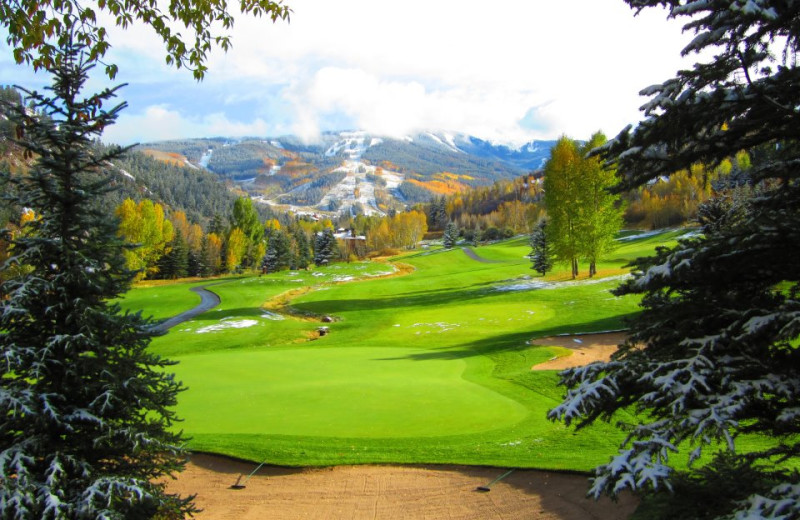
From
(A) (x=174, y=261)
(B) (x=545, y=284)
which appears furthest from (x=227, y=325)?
(A) (x=174, y=261)

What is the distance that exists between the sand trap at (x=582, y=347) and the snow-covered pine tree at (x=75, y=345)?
597 inches

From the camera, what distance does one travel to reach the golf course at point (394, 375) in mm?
10148

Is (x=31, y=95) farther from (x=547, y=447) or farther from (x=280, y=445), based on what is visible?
(x=547, y=447)

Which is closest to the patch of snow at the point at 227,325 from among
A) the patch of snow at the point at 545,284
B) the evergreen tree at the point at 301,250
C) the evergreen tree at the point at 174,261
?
the patch of snow at the point at 545,284

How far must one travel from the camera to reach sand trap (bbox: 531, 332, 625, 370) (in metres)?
19.4

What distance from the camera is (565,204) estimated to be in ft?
127

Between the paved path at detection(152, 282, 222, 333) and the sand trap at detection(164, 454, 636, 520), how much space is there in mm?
26989

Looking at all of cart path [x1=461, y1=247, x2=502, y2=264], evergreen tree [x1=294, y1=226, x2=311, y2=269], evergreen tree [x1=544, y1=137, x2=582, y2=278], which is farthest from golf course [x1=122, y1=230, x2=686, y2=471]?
evergreen tree [x1=294, y1=226, x2=311, y2=269]

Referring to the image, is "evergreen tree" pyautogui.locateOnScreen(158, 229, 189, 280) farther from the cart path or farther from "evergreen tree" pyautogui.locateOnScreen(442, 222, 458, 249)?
"evergreen tree" pyautogui.locateOnScreen(442, 222, 458, 249)

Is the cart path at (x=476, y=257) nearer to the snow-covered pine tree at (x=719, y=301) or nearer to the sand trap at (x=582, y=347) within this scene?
the sand trap at (x=582, y=347)

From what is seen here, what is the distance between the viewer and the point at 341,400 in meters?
13.3

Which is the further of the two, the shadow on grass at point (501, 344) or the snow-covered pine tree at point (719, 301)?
the shadow on grass at point (501, 344)

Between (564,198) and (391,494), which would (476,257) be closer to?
(564,198)

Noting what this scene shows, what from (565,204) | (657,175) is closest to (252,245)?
(565,204)
